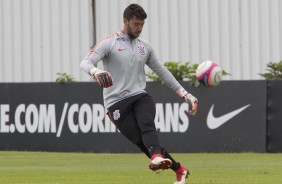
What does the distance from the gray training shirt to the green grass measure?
5.41 ft

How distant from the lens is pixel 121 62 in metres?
11.7

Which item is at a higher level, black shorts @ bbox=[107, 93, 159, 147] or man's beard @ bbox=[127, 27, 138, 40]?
man's beard @ bbox=[127, 27, 138, 40]

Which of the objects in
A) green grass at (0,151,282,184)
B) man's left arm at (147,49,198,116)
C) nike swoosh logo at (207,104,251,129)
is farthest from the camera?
nike swoosh logo at (207,104,251,129)

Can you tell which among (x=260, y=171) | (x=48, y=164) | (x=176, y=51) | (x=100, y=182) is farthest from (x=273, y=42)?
(x=100, y=182)

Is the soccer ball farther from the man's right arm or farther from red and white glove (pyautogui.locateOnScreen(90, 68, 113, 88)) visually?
red and white glove (pyautogui.locateOnScreen(90, 68, 113, 88))

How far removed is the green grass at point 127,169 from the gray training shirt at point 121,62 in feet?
5.41

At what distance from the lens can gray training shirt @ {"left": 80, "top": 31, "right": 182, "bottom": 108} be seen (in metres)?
11.7

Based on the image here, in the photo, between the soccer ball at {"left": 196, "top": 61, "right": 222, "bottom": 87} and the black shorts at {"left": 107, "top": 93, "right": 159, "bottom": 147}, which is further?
the soccer ball at {"left": 196, "top": 61, "right": 222, "bottom": 87}

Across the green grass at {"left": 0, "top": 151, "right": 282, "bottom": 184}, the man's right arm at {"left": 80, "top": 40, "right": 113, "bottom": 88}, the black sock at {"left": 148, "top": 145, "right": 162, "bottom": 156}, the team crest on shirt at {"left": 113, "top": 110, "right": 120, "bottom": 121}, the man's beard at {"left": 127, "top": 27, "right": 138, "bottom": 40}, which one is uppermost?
the man's beard at {"left": 127, "top": 27, "right": 138, "bottom": 40}

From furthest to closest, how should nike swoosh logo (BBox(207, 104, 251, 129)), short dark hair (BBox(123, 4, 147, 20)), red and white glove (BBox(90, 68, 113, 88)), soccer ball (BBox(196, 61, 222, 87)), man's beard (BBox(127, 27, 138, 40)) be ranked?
nike swoosh logo (BBox(207, 104, 251, 129)) → soccer ball (BBox(196, 61, 222, 87)) → man's beard (BBox(127, 27, 138, 40)) → short dark hair (BBox(123, 4, 147, 20)) → red and white glove (BBox(90, 68, 113, 88))

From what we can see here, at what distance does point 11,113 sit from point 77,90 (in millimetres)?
1823

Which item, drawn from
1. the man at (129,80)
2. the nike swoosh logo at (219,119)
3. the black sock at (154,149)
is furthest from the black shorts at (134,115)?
the nike swoosh logo at (219,119)

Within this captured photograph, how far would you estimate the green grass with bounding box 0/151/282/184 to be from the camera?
13406 millimetres

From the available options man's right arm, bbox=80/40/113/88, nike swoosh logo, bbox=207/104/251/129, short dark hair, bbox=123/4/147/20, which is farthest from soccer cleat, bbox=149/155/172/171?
nike swoosh logo, bbox=207/104/251/129
